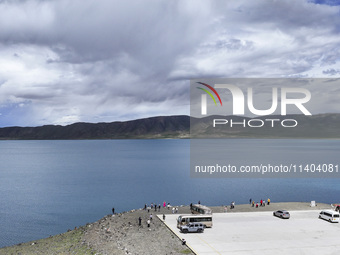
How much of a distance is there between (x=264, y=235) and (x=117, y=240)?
2081 centimetres

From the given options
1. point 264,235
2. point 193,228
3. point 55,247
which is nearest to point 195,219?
point 193,228

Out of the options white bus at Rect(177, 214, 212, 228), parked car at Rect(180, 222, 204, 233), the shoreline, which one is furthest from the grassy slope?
white bus at Rect(177, 214, 212, 228)

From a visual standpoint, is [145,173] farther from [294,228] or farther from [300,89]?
[294,228]

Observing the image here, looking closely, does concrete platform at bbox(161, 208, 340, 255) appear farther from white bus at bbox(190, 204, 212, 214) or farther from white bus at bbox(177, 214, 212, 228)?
white bus at bbox(190, 204, 212, 214)

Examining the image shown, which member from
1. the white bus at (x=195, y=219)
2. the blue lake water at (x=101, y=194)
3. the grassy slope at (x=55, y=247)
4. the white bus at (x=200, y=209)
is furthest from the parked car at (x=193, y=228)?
the blue lake water at (x=101, y=194)

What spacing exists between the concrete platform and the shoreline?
241 cm

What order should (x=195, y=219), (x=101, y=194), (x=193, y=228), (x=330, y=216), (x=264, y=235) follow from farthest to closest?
(x=101, y=194)
(x=330, y=216)
(x=195, y=219)
(x=193, y=228)
(x=264, y=235)

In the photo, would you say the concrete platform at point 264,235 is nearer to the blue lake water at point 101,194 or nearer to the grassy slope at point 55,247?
the grassy slope at point 55,247

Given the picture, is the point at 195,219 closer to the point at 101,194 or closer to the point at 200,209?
the point at 200,209

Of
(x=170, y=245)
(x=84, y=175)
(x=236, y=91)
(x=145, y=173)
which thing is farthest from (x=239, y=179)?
(x=170, y=245)

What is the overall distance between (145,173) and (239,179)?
44.4m

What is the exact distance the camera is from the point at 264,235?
46.3 meters

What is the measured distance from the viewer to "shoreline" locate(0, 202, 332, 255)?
43.4 metres

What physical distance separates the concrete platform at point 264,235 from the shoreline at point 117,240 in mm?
2407
